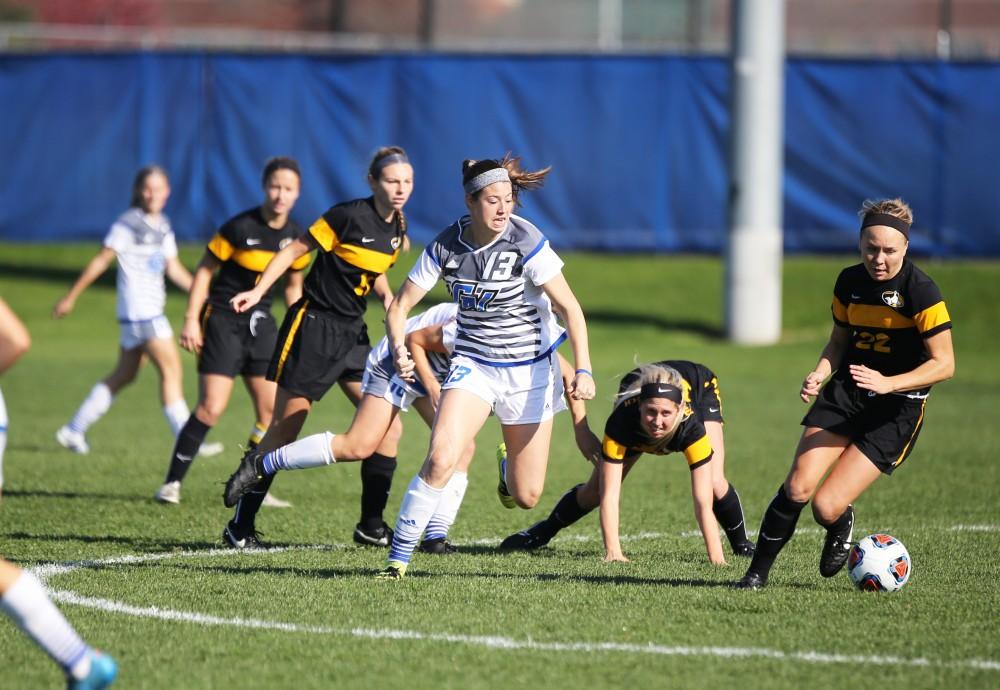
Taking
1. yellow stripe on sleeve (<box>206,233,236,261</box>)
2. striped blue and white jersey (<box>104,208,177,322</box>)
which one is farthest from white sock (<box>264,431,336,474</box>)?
striped blue and white jersey (<box>104,208,177,322</box>)

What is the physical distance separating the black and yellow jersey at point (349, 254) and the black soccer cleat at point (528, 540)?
151 centimetres

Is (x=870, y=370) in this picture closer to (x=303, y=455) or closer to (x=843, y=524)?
(x=843, y=524)

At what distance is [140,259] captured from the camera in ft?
34.9

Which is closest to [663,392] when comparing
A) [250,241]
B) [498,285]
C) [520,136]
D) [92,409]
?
[498,285]

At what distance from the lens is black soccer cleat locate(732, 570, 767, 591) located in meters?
6.47

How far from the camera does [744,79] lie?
1723 cm

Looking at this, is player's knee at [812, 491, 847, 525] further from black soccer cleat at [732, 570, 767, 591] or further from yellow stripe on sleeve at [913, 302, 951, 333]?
yellow stripe on sleeve at [913, 302, 951, 333]

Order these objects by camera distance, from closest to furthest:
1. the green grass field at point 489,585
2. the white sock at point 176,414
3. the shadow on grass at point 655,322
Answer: the green grass field at point 489,585 < the white sock at point 176,414 < the shadow on grass at point 655,322

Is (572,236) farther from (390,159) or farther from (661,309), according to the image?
(390,159)

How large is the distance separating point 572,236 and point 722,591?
15.2m

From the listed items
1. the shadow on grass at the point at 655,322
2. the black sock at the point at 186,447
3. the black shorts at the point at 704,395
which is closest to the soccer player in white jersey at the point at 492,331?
the black shorts at the point at 704,395

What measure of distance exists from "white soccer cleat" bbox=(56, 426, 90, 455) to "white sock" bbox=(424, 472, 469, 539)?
14.5 ft

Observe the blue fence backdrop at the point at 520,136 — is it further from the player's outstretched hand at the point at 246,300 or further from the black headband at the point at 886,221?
the black headband at the point at 886,221

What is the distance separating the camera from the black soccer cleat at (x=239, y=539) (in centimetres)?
752
